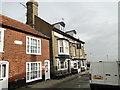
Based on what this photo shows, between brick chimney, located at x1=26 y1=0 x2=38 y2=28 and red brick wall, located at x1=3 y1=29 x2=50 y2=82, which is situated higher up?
brick chimney, located at x1=26 y1=0 x2=38 y2=28

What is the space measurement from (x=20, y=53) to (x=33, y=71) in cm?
289

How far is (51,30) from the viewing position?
16.9 m


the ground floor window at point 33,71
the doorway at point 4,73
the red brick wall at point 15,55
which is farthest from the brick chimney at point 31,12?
the doorway at point 4,73

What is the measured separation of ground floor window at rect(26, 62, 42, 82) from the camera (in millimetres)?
12258

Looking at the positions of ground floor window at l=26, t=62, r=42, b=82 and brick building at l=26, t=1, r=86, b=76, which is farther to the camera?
brick building at l=26, t=1, r=86, b=76

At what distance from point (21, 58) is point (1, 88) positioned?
3.34 m

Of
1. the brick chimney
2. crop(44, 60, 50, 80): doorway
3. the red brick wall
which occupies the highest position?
the brick chimney

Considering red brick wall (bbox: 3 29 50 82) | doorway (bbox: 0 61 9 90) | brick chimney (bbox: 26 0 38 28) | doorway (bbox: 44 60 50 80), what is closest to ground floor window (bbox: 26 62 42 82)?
red brick wall (bbox: 3 29 50 82)

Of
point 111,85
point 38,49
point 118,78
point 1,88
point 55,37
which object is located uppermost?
point 55,37

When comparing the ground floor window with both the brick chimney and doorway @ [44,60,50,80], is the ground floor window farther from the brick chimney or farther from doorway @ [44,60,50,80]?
the brick chimney

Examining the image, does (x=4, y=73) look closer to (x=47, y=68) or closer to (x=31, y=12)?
(x=47, y=68)

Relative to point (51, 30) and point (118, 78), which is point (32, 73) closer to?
point (51, 30)

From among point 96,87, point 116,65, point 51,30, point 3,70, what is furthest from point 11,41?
point 116,65

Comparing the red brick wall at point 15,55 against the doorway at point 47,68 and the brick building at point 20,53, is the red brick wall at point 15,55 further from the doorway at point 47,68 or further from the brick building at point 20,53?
the doorway at point 47,68
